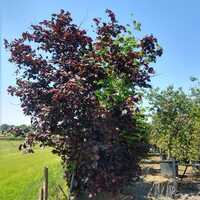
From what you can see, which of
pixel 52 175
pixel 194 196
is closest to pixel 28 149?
pixel 52 175

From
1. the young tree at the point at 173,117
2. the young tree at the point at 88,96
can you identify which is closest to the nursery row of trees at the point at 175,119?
the young tree at the point at 173,117

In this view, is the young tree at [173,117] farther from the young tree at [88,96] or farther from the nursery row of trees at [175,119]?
the young tree at [88,96]

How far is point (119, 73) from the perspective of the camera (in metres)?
8.93

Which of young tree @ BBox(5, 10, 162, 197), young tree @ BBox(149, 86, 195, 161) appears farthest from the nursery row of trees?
young tree @ BBox(5, 10, 162, 197)

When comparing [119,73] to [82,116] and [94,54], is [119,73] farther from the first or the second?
[82,116]

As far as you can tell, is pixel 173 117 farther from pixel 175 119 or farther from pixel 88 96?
→ pixel 88 96

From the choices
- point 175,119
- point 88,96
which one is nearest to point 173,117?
point 175,119

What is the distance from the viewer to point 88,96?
826cm

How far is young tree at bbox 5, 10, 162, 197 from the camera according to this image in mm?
7965

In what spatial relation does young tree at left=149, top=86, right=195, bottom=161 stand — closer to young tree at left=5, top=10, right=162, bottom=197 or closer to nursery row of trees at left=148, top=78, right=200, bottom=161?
nursery row of trees at left=148, top=78, right=200, bottom=161

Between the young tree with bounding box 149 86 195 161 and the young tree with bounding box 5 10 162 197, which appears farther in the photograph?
the young tree with bounding box 149 86 195 161

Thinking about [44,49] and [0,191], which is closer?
[44,49]

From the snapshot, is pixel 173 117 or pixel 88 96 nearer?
pixel 88 96

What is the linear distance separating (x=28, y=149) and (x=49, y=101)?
1.03 meters
